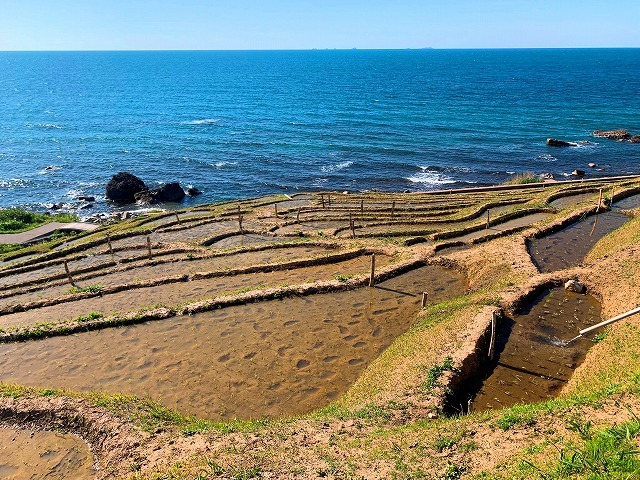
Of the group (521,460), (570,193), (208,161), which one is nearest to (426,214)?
(570,193)

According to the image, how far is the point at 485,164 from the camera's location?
78.5 meters

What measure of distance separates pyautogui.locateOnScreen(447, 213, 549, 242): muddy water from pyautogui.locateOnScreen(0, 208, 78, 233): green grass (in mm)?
48447

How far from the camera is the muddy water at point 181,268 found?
3275 cm

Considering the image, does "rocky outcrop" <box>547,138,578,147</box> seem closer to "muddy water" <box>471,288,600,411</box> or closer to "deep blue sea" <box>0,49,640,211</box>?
"deep blue sea" <box>0,49,640,211</box>

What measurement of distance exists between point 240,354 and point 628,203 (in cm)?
3870

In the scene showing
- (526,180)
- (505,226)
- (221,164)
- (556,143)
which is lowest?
(221,164)

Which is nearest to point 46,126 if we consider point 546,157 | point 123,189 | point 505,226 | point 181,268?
point 123,189

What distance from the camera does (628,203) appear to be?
137 ft

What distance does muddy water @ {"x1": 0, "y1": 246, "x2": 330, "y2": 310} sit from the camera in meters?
32.8

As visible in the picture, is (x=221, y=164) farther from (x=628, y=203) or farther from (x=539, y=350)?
(x=539, y=350)

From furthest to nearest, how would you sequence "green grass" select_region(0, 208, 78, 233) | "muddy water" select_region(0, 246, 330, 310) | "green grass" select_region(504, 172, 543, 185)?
"green grass" select_region(504, 172, 543, 185)
"green grass" select_region(0, 208, 78, 233)
"muddy water" select_region(0, 246, 330, 310)

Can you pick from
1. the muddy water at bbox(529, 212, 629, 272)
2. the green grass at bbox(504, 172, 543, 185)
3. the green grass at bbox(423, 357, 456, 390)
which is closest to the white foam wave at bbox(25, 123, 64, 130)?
the green grass at bbox(504, 172, 543, 185)

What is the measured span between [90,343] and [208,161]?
69407 millimetres

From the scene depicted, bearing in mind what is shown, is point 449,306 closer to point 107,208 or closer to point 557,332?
point 557,332
